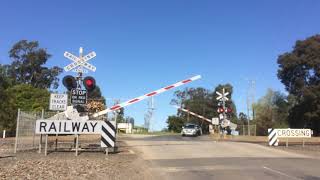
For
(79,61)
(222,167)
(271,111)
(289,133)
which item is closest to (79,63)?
(79,61)

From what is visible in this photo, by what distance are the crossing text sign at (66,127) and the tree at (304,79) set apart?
163 feet

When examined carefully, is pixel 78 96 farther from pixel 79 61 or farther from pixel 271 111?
pixel 271 111

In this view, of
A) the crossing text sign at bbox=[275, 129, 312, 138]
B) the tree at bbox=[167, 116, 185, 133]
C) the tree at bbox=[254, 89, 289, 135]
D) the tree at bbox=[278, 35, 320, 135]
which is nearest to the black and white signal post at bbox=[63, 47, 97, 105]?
the crossing text sign at bbox=[275, 129, 312, 138]

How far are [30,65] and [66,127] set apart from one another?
87068 millimetres

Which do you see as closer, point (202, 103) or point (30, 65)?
point (30, 65)

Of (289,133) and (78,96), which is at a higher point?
(78,96)

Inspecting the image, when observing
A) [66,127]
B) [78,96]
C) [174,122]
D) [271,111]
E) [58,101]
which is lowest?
[66,127]

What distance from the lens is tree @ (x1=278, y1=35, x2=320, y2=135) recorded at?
6844 centimetres

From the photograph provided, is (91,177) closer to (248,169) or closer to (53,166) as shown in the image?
(53,166)

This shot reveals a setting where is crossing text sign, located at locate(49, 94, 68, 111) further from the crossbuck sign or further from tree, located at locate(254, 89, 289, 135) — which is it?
tree, located at locate(254, 89, 289, 135)

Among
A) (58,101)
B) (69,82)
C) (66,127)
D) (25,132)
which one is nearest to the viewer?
(69,82)

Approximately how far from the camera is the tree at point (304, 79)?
6844 cm

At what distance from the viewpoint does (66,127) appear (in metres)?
22.8

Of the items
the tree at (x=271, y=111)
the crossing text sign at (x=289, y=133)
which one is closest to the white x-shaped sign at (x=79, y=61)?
the crossing text sign at (x=289, y=133)
